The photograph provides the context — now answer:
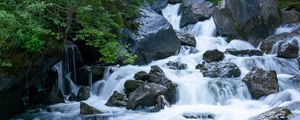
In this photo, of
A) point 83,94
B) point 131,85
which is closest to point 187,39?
point 131,85

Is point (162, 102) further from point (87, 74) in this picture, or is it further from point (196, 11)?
point (196, 11)

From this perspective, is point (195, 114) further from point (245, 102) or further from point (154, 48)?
point (154, 48)

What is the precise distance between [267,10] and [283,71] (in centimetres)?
488

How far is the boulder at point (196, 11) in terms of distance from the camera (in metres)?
19.8

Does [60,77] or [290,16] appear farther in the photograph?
[290,16]

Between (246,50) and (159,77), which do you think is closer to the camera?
(159,77)

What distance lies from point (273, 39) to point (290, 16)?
8.26 ft

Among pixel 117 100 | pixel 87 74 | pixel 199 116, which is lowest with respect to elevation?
pixel 199 116

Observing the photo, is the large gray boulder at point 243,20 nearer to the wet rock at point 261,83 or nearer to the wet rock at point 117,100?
the wet rock at point 261,83

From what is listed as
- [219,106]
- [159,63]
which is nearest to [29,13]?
[219,106]

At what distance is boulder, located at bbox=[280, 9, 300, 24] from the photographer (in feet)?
61.9

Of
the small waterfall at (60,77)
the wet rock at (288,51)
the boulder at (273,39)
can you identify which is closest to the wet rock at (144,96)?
the small waterfall at (60,77)

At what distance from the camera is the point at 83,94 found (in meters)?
12.9

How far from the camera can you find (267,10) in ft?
61.5
